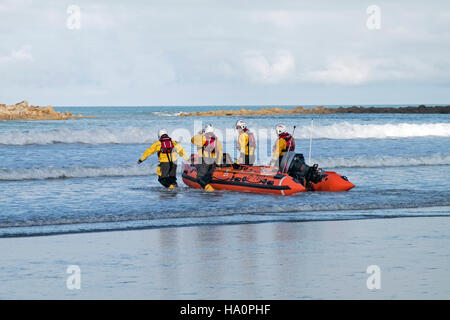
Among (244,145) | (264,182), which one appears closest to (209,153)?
(244,145)

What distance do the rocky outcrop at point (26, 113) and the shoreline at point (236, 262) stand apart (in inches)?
2233

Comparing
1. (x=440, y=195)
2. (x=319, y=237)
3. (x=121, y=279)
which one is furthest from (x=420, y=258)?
(x=440, y=195)

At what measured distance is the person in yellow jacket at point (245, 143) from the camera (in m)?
16.8

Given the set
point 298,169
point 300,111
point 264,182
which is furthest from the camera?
point 300,111

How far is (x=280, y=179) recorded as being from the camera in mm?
16016

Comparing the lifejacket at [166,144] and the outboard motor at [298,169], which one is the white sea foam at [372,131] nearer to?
the outboard motor at [298,169]

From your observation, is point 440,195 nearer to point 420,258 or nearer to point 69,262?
point 420,258

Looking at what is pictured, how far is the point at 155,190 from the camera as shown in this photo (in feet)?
57.0

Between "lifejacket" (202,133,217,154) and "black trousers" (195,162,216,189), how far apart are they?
15.9 inches

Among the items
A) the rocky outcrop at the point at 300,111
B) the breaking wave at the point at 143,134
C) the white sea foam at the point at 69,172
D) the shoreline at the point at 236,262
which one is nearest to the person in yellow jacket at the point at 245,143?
the shoreline at the point at 236,262

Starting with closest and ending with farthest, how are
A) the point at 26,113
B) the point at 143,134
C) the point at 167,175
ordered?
the point at 167,175
the point at 143,134
the point at 26,113

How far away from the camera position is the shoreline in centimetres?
674

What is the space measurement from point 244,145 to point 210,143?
2.88 feet

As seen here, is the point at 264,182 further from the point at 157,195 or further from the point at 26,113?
the point at 26,113
